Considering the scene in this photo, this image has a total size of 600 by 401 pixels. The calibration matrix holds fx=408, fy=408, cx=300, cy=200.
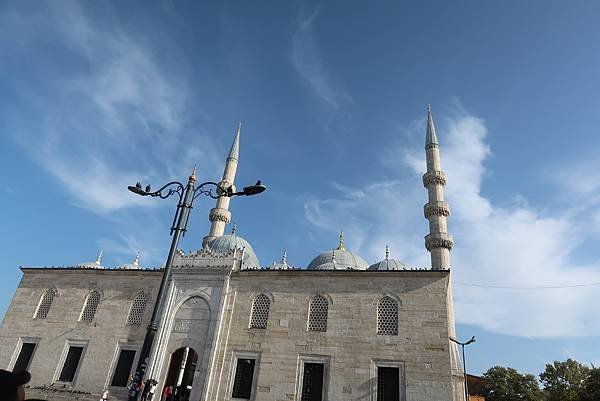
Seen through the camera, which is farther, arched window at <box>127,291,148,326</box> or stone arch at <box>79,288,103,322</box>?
stone arch at <box>79,288,103,322</box>

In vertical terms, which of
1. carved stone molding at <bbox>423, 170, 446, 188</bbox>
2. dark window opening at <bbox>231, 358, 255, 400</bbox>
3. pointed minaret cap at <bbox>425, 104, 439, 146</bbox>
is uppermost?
pointed minaret cap at <bbox>425, 104, 439, 146</bbox>

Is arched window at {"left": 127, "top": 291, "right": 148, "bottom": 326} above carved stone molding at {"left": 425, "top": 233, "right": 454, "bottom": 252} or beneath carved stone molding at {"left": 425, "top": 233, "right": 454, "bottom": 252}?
beneath

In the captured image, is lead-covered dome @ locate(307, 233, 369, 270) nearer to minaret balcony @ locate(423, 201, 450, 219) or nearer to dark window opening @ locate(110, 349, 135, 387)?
minaret balcony @ locate(423, 201, 450, 219)

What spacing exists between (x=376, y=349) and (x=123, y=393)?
11376 mm

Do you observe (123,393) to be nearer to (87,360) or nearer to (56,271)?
(87,360)

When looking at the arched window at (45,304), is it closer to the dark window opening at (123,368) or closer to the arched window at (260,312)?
the dark window opening at (123,368)

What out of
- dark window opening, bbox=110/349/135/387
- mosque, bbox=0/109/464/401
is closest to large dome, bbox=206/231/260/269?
mosque, bbox=0/109/464/401

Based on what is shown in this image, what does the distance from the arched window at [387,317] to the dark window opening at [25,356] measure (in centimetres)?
1737

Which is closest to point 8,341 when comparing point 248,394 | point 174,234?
point 248,394

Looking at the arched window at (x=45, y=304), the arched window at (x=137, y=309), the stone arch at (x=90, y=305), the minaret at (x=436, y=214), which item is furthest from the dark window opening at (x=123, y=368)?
the minaret at (x=436, y=214)

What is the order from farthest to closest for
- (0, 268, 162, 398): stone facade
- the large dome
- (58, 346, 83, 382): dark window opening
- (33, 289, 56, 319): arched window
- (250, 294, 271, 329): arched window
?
1. the large dome
2. (33, 289, 56, 319): arched window
3. (58, 346, 83, 382): dark window opening
4. (0, 268, 162, 398): stone facade
5. (250, 294, 271, 329): arched window

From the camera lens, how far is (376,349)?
16047 millimetres

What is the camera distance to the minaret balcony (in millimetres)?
24828

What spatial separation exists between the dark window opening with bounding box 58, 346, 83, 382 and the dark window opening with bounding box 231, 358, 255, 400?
8.28 metres
